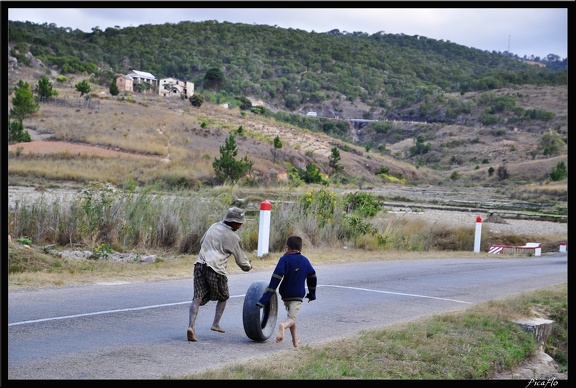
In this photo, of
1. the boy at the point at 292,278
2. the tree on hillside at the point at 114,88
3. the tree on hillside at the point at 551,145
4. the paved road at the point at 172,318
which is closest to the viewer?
the paved road at the point at 172,318

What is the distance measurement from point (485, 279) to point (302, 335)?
8.97m

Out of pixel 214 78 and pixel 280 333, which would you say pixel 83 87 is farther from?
pixel 280 333

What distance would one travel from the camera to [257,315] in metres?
8.66

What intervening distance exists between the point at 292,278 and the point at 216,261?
3.05 feet

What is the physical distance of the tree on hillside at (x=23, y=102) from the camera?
128ft

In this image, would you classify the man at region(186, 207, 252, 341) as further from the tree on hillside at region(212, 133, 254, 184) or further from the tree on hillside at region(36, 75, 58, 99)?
the tree on hillside at region(36, 75, 58, 99)

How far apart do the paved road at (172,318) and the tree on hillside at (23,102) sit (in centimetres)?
2669

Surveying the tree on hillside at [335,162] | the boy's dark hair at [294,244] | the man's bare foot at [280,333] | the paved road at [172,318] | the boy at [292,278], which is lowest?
the paved road at [172,318]

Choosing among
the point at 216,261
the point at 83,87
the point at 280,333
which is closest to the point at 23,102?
the point at 83,87

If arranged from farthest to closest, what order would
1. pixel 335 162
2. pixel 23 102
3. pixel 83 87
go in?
pixel 23 102 → pixel 335 162 → pixel 83 87

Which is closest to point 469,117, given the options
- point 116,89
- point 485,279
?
point 116,89

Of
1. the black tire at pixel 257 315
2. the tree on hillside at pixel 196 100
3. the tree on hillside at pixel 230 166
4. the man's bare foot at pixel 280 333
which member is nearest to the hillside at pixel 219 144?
the tree on hillside at pixel 196 100

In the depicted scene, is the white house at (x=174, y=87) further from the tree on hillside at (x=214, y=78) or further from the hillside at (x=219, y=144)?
the tree on hillside at (x=214, y=78)

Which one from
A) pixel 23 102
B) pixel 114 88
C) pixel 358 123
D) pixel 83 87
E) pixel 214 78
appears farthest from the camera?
pixel 358 123
